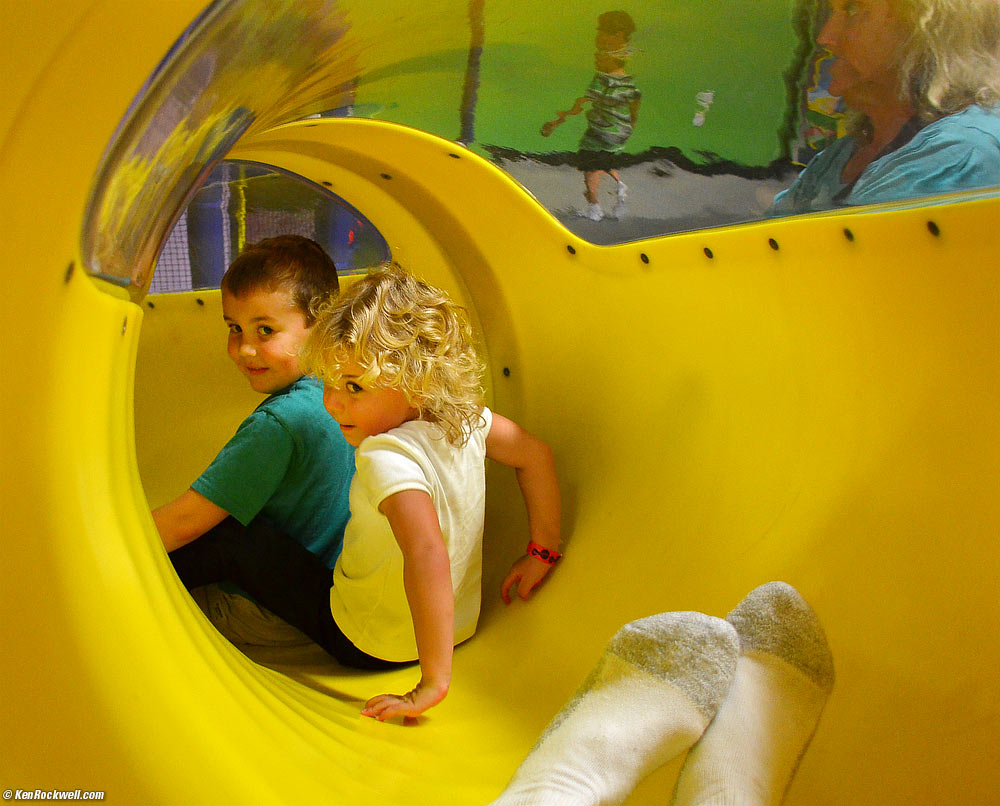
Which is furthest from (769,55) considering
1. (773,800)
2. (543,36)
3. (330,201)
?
(330,201)

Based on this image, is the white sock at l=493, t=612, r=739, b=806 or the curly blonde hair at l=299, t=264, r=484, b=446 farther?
the curly blonde hair at l=299, t=264, r=484, b=446

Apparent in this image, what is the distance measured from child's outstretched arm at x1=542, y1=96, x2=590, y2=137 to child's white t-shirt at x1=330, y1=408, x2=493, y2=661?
426 millimetres

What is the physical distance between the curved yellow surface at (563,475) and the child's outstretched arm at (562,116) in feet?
0.71

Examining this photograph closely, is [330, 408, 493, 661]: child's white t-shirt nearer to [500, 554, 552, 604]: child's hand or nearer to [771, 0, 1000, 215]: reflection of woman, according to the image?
[500, 554, 552, 604]: child's hand

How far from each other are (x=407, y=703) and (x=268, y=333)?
0.64m

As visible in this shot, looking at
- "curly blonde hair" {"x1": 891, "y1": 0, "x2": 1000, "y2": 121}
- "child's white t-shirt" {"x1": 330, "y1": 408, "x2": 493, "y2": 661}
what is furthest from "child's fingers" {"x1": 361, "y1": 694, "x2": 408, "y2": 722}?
"curly blonde hair" {"x1": 891, "y1": 0, "x2": 1000, "y2": 121}

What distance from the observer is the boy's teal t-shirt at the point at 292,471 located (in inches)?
50.9

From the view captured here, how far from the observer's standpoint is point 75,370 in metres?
0.67

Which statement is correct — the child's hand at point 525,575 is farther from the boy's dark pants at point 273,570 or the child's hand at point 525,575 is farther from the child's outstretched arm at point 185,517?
the child's outstretched arm at point 185,517

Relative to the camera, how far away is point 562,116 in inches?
47.6

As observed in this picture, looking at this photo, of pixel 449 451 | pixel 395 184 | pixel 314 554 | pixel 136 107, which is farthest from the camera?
pixel 395 184

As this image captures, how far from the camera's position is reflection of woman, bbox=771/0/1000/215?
94 cm

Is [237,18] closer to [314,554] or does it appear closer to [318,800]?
[318,800]

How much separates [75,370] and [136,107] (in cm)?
20
